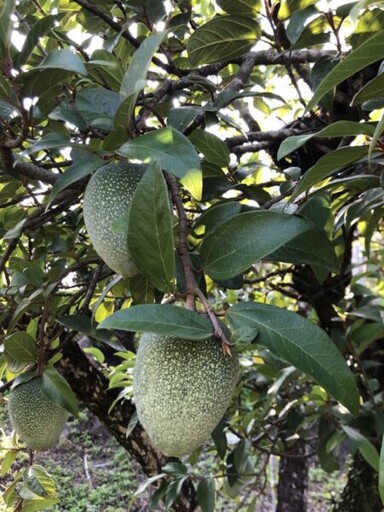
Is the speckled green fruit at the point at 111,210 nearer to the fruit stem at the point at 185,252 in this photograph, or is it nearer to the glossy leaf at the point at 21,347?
the fruit stem at the point at 185,252

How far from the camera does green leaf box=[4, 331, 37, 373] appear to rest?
888 mm

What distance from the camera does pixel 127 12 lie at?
4.22 feet

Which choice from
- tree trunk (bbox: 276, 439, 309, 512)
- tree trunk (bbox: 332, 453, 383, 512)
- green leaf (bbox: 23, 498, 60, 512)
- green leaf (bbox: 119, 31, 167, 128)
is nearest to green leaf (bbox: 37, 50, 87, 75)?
green leaf (bbox: 119, 31, 167, 128)

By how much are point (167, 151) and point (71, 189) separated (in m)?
0.36

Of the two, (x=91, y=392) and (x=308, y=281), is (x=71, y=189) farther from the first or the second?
(x=308, y=281)

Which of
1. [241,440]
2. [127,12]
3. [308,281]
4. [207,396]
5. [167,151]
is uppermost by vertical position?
[127,12]

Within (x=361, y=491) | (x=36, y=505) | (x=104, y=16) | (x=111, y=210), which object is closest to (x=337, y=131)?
(x=111, y=210)

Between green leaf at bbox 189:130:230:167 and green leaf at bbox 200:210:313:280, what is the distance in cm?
28

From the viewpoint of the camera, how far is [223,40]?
3.32 ft

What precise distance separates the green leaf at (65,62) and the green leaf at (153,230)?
17cm

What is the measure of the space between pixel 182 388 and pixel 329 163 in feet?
0.97

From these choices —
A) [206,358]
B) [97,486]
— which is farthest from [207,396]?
[97,486]

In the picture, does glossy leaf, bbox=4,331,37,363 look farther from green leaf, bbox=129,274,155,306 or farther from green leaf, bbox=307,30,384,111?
green leaf, bbox=307,30,384,111

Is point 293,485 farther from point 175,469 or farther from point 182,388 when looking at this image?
point 182,388
